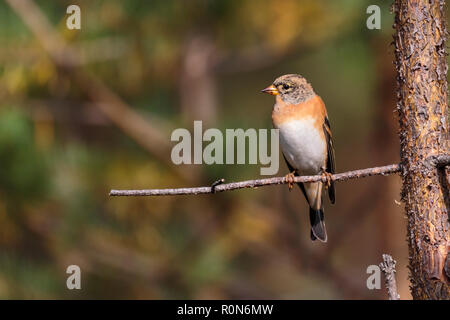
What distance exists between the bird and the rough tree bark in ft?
3.84

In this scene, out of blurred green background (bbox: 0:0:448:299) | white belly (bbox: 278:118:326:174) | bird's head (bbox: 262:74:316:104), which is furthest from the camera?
blurred green background (bbox: 0:0:448:299)

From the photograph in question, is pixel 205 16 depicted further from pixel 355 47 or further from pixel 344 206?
pixel 344 206

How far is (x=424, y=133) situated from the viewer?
1782 mm

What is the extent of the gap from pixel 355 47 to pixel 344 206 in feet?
7.87

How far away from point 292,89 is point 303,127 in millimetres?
194

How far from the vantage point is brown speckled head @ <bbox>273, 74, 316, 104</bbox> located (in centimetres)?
302

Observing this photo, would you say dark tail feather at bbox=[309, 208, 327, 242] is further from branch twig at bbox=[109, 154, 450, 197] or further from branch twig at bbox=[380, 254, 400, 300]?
branch twig at bbox=[380, 254, 400, 300]

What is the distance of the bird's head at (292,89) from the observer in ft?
9.88

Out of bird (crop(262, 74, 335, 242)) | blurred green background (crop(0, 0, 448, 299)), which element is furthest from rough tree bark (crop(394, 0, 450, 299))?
blurred green background (crop(0, 0, 448, 299))

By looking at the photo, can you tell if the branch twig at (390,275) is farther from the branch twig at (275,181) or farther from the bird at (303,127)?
the bird at (303,127)

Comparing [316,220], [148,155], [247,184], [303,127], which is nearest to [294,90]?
[303,127]

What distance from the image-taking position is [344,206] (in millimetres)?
6918

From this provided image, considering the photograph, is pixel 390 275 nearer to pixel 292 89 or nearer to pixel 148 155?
pixel 292 89

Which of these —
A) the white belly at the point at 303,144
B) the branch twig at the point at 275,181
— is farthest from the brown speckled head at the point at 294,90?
the branch twig at the point at 275,181
